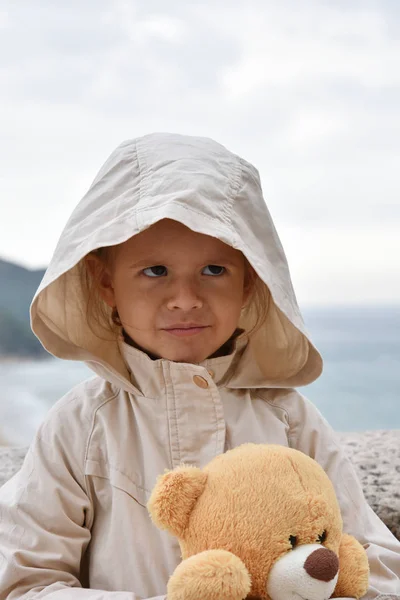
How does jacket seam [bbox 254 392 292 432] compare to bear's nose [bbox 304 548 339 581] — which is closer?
bear's nose [bbox 304 548 339 581]

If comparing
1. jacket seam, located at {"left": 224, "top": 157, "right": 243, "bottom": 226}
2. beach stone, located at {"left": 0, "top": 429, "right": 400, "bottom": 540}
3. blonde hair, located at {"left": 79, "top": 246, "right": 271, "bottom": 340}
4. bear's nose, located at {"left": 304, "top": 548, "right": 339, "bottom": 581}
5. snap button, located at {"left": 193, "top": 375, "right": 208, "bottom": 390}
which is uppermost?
jacket seam, located at {"left": 224, "top": 157, "right": 243, "bottom": 226}

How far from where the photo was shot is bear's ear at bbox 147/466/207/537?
2.11 feet

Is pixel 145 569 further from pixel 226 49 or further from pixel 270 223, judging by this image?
pixel 226 49

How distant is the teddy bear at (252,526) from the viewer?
590 millimetres

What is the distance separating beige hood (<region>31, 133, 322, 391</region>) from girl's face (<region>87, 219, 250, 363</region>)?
4cm

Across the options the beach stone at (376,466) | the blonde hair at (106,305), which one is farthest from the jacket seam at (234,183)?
the beach stone at (376,466)

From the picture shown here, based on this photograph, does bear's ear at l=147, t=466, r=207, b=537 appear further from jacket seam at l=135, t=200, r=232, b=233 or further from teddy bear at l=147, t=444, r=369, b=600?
jacket seam at l=135, t=200, r=232, b=233

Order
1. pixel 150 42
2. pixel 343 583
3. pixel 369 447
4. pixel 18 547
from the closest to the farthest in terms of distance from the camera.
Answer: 1. pixel 343 583
2. pixel 18 547
3. pixel 369 447
4. pixel 150 42

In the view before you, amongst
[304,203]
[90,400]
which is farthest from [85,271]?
[304,203]

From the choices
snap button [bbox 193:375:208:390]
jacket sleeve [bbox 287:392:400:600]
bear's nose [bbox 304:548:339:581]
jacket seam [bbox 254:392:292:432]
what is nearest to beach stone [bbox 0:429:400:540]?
jacket sleeve [bbox 287:392:400:600]

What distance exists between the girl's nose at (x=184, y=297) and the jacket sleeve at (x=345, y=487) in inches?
8.6

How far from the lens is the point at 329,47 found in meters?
1.80

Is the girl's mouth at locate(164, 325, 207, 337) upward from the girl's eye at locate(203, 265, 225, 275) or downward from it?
downward

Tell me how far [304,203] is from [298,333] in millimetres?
1055
